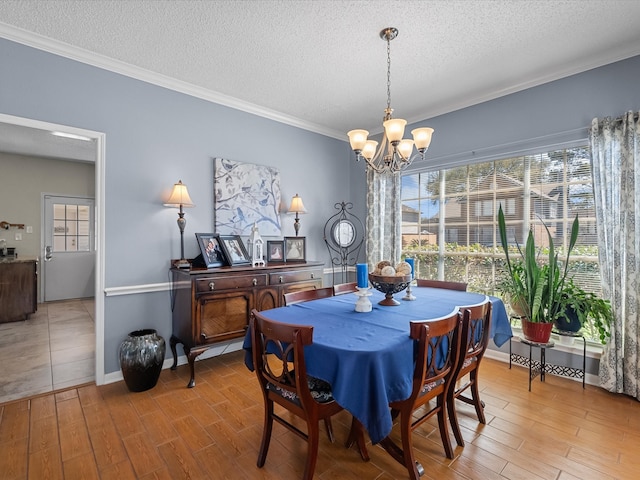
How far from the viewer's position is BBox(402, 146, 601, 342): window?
286 cm

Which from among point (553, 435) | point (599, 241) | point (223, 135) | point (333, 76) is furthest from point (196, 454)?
point (599, 241)

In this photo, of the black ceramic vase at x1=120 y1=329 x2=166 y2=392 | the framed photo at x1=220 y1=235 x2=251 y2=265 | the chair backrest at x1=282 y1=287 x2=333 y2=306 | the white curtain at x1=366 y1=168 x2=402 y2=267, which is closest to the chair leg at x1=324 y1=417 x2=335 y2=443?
the chair backrest at x1=282 y1=287 x2=333 y2=306

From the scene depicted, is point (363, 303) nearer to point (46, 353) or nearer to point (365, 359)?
point (365, 359)

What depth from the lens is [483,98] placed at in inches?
131

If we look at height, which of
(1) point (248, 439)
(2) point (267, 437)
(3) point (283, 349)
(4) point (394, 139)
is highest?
(4) point (394, 139)

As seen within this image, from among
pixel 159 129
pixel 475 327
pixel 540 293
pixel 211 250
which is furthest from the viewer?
pixel 211 250

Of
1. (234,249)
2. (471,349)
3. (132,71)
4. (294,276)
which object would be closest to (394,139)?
(471,349)

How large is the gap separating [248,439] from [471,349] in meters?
1.50

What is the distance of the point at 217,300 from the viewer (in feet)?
9.15

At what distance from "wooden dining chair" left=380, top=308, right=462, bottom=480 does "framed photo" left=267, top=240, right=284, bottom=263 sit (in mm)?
2156

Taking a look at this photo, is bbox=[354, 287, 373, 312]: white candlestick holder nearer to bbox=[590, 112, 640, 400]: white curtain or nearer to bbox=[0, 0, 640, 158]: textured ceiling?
bbox=[0, 0, 640, 158]: textured ceiling

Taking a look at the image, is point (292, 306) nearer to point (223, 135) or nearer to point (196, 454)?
point (196, 454)

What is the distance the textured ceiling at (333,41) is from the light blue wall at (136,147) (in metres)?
0.17

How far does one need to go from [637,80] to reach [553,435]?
9.09 ft
